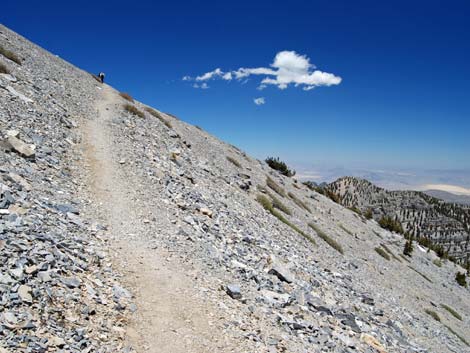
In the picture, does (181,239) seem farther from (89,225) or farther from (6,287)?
(6,287)

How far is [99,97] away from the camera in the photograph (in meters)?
31.7

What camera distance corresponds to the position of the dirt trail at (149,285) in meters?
8.77

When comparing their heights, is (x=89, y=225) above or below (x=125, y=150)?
below

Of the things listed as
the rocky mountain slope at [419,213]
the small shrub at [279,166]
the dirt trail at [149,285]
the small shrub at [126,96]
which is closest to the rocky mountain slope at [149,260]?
the dirt trail at [149,285]

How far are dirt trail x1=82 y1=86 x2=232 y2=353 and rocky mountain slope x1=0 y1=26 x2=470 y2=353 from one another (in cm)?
4

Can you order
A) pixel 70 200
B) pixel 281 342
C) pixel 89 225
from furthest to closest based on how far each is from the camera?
pixel 70 200, pixel 89 225, pixel 281 342

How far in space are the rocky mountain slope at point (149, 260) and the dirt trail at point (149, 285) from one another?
43 mm

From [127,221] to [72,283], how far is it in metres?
4.94

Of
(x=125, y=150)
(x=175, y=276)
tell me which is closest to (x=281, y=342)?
(x=175, y=276)

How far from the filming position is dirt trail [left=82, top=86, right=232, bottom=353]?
345 inches

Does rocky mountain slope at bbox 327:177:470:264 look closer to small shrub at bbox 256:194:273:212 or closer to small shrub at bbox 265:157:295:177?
small shrub at bbox 265:157:295:177

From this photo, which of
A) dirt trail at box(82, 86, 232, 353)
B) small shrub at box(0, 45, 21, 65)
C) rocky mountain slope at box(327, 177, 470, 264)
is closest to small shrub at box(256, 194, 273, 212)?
dirt trail at box(82, 86, 232, 353)

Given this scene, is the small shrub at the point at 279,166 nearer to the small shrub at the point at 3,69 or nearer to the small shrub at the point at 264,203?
the small shrub at the point at 264,203

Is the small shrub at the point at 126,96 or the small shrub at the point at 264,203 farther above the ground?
the small shrub at the point at 126,96
